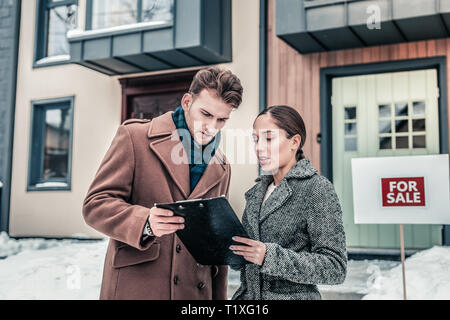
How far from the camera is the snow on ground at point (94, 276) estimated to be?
467 cm

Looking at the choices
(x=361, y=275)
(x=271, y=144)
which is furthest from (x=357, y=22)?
(x=271, y=144)

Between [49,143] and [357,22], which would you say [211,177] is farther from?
[49,143]

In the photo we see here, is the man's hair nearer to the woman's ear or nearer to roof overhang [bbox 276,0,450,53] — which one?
the woman's ear

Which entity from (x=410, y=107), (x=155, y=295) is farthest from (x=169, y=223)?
(x=410, y=107)

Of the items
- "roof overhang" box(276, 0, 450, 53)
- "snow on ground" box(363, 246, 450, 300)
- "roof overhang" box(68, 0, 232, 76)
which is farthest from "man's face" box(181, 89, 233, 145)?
"roof overhang" box(68, 0, 232, 76)

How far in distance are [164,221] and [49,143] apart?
8.19 metres

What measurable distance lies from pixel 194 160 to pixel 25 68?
828 cm

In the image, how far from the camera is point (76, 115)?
8719 mm

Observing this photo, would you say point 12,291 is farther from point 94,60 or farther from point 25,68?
point 25,68

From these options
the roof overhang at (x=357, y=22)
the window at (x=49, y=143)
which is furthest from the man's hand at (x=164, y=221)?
the window at (x=49, y=143)

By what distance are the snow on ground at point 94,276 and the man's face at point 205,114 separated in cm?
299

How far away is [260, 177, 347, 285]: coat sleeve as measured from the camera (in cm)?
168

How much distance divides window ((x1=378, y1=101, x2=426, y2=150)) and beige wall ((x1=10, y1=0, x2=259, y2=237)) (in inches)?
72.3

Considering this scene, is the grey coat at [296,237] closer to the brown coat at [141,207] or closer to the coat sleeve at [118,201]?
the brown coat at [141,207]
